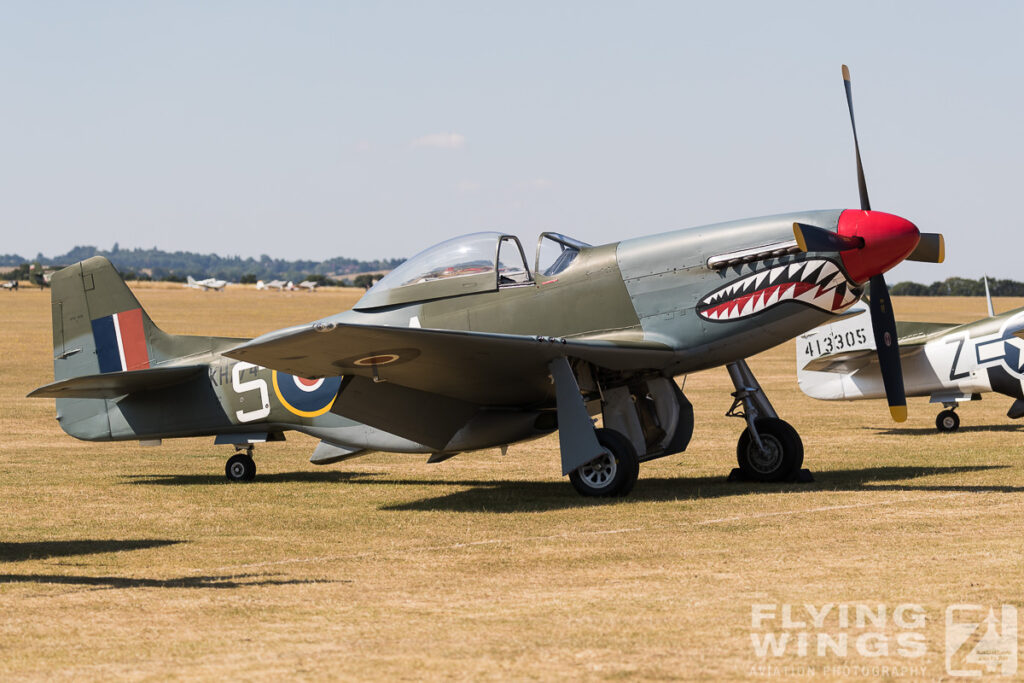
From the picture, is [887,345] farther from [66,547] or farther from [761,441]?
[66,547]

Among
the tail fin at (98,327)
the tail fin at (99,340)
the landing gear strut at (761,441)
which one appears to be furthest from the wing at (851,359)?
the tail fin at (98,327)

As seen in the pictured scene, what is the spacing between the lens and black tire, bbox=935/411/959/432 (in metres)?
18.4

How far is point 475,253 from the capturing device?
39.4ft

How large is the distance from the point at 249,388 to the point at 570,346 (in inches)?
168

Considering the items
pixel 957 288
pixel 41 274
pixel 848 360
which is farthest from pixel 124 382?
pixel 957 288

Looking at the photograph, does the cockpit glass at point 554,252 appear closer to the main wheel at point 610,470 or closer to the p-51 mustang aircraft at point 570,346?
the p-51 mustang aircraft at point 570,346

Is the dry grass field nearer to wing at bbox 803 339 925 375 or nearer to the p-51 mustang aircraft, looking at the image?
the p-51 mustang aircraft

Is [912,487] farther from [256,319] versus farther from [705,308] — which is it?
[256,319]

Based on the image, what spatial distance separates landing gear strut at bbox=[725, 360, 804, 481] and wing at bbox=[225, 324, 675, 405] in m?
1.32

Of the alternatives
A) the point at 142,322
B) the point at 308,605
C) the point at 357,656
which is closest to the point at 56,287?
the point at 142,322

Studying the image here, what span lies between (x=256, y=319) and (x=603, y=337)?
6039 centimetres

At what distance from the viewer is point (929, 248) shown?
12.2 m

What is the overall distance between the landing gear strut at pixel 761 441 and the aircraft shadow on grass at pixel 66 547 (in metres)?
5.93

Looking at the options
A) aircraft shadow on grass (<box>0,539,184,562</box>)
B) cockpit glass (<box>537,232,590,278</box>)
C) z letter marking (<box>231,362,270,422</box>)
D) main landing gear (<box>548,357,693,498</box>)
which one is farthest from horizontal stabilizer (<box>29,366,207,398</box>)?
main landing gear (<box>548,357,693,498</box>)
